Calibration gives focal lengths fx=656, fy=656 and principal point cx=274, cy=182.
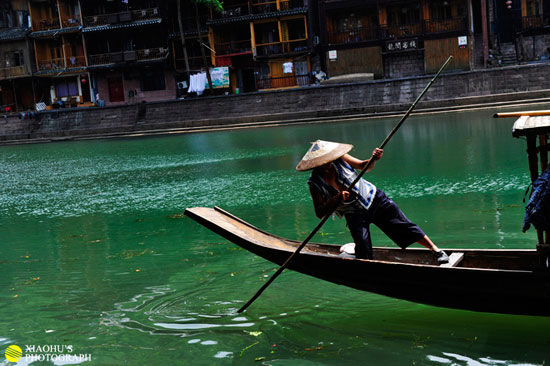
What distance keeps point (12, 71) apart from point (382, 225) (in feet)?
160

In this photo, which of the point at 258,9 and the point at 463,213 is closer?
the point at 463,213

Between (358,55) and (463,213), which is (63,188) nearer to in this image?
(463,213)

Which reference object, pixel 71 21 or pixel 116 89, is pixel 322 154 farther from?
pixel 71 21

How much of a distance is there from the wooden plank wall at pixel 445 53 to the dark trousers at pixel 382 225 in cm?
3400

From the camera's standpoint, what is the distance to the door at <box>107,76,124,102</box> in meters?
49.0

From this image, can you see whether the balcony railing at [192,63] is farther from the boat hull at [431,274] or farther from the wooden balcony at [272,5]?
the boat hull at [431,274]

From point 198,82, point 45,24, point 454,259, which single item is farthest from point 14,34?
point 454,259

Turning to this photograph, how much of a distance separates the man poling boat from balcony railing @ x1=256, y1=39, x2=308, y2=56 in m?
37.2

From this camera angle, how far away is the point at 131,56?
46656 millimetres

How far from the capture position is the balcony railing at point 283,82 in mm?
42844

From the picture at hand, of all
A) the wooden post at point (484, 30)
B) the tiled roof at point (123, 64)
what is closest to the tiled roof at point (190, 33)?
the tiled roof at point (123, 64)

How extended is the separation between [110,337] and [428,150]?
550 inches

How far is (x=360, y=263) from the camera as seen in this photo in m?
6.02

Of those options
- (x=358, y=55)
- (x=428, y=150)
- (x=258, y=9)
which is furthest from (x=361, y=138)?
(x=258, y=9)
